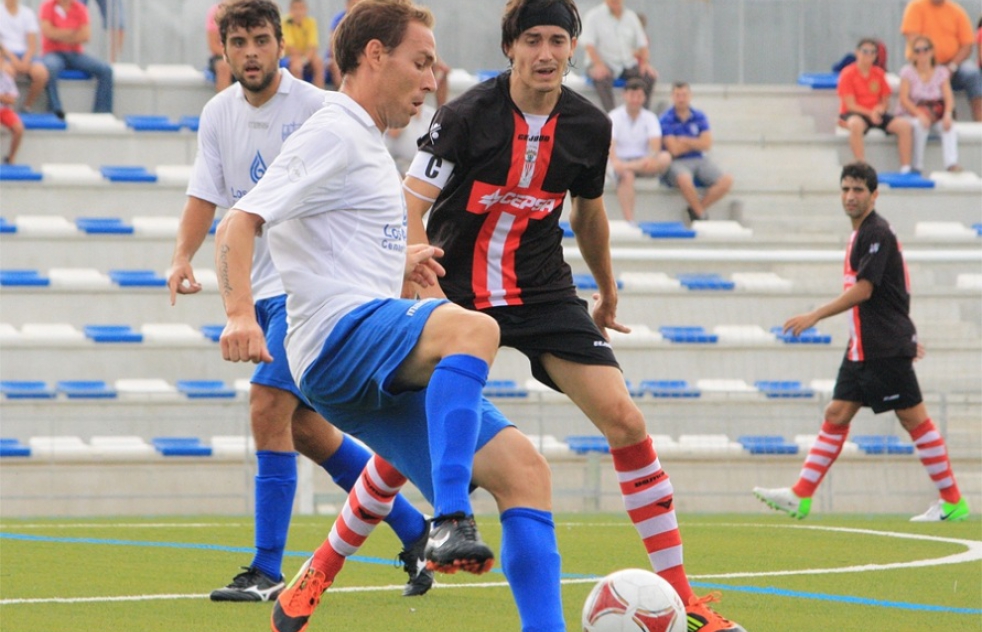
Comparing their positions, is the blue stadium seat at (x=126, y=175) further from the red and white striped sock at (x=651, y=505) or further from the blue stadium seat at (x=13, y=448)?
the red and white striped sock at (x=651, y=505)

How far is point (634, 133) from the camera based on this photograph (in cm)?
1648

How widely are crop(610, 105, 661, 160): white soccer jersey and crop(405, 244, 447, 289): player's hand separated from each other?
11684mm

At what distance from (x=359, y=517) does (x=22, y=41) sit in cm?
1220

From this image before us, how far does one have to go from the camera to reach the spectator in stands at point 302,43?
16.6m

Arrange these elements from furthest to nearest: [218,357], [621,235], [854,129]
→ [854,129] < [621,235] < [218,357]

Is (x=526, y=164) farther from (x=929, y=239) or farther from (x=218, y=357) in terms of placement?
(x=929, y=239)

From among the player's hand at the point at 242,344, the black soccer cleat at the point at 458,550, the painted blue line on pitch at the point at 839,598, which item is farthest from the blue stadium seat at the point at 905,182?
the black soccer cleat at the point at 458,550

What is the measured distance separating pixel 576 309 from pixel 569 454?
7532 millimetres

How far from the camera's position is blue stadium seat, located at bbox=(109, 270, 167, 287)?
571 inches

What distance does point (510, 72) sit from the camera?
19.3 feet

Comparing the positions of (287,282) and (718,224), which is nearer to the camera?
(287,282)

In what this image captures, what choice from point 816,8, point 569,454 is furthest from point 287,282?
point 816,8

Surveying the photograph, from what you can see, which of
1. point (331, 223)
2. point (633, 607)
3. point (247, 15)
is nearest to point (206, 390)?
point (247, 15)

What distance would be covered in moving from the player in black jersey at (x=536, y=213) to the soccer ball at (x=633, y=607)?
2.56 feet
